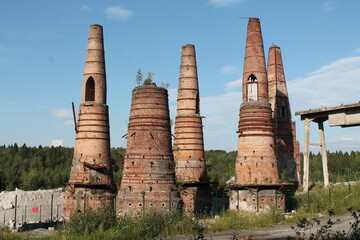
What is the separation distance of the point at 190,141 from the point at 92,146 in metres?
6.34

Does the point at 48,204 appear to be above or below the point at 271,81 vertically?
below

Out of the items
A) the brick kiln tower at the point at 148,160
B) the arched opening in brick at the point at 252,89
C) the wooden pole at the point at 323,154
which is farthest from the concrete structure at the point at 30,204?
the wooden pole at the point at 323,154

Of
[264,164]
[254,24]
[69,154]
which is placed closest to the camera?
[264,164]

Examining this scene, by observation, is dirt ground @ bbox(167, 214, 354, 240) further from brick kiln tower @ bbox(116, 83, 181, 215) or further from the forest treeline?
the forest treeline

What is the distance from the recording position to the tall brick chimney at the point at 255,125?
22047 millimetres

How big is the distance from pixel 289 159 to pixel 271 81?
5.37m

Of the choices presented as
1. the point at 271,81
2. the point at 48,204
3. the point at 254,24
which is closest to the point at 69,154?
the point at 48,204

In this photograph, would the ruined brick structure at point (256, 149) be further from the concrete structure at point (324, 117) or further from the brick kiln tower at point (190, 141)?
the brick kiln tower at point (190, 141)

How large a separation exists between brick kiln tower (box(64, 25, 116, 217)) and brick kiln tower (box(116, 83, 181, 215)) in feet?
12.2

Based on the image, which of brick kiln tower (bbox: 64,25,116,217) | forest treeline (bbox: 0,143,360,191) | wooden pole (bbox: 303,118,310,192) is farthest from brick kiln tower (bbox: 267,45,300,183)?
brick kiln tower (bbox: 64,25,116,217)

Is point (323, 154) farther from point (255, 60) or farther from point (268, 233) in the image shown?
point (268, 233)

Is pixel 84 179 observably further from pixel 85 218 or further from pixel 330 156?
pixel 330 156

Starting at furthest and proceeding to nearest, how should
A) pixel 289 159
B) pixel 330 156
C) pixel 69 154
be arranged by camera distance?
pixel 69 154 < pixel 330 156 < pixel 289 159

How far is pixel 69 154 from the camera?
75750 millimetres
